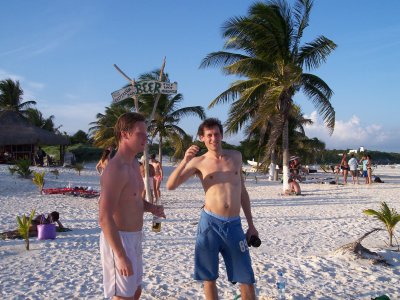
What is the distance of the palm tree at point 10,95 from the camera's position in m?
32.1

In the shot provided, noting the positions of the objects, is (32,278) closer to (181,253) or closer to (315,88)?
(181,253)

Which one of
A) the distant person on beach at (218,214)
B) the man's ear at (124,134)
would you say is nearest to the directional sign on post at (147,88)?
the distant person on beach at (218,214)

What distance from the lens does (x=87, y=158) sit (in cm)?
3206

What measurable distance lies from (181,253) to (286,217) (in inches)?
153

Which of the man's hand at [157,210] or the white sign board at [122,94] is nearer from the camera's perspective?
the man's hand at [157,210]

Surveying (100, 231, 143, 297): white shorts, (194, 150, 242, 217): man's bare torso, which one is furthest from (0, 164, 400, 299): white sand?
(100, 231, 143, 297): white shorts

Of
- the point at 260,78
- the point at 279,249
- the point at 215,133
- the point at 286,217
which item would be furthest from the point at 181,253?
the point at 260,78

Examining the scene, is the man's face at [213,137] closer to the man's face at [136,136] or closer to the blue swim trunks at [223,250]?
the blue swim trunks at [223,250]

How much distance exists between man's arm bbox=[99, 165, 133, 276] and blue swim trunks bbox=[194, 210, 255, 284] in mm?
823

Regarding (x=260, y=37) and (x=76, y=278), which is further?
(x=260, y=37)

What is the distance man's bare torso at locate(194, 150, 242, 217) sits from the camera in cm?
305

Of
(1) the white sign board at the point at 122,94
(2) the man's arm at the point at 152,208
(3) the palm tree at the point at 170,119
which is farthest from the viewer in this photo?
(3) the palm tree at the point at 170,119

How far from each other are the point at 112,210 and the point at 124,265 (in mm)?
319

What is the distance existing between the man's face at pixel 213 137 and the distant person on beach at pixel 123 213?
0.71 m
